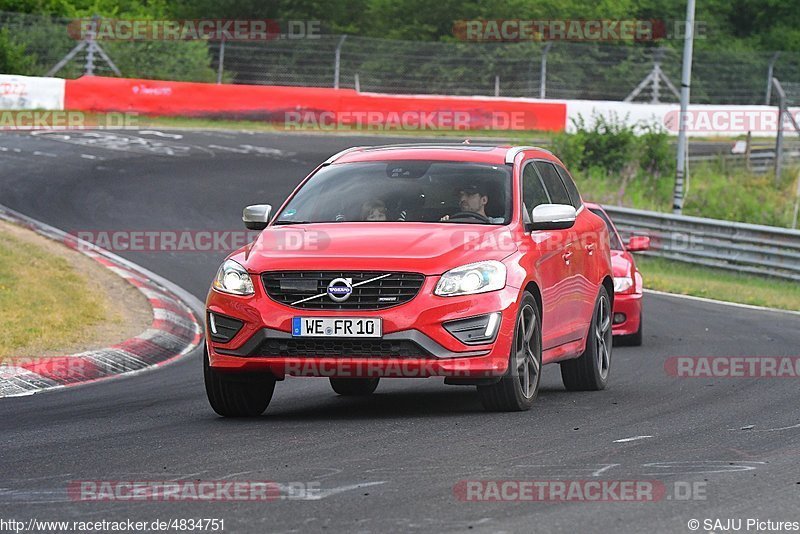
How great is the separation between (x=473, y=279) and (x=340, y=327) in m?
0.86

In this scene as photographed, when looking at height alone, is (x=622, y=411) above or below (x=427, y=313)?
below

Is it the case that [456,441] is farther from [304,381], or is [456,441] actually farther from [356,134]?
Result: [356,134]

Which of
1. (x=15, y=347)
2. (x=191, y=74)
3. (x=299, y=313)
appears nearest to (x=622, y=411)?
(x=299, y=313)

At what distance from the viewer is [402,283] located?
9078 mm

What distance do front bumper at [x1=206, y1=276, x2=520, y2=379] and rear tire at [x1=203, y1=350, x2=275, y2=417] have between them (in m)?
0.22

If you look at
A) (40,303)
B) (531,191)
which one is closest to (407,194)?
(531,191)

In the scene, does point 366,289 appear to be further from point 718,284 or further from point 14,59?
point 14,59

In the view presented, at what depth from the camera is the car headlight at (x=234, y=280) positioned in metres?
9.33

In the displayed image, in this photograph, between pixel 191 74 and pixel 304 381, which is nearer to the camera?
pixel 304 381

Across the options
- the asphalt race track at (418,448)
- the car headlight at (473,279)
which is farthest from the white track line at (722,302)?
the car headlight at (473,279)

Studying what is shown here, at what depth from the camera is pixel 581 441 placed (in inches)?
328

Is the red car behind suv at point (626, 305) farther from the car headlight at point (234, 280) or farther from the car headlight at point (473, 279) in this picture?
the car headlight at point (234, 280)

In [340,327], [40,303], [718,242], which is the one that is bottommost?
[718,242]

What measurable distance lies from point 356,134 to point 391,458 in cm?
3398
